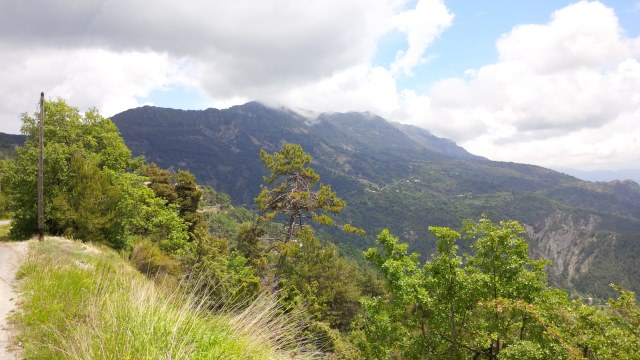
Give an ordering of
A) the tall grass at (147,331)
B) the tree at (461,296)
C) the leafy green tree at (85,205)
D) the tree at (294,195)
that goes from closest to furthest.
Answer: the tall grass at (147,331)
the tree at (461,296)
the tree at (294,195)
the leafy green tree at (85,205)

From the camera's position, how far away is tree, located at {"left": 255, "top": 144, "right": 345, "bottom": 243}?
1938cm

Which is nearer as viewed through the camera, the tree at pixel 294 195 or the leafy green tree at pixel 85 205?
the tree at pixel 294 195

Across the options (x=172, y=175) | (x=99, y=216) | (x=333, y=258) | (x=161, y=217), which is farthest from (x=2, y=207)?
(x=333, y=258)

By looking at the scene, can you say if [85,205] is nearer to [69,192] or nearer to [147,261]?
[69,192]

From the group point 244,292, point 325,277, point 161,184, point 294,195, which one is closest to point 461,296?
point 244,292

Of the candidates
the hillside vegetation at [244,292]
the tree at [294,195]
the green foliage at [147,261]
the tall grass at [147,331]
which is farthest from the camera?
the tree at [294,195]

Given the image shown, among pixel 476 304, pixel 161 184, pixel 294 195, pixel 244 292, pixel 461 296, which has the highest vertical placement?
pixel 294 195

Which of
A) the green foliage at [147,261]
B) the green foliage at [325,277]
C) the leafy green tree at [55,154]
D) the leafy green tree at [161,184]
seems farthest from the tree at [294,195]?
the green foliage at [325,277]

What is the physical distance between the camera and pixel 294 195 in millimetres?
19047

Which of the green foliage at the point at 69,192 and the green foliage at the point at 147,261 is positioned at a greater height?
the green foliage at the point at 69,192

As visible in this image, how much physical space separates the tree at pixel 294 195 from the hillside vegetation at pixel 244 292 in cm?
8

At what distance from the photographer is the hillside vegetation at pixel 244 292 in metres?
4.24

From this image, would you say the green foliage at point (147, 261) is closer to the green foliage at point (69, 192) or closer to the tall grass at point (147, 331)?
the green foliage at point (69, 192)

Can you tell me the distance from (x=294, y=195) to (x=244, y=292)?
599cm
